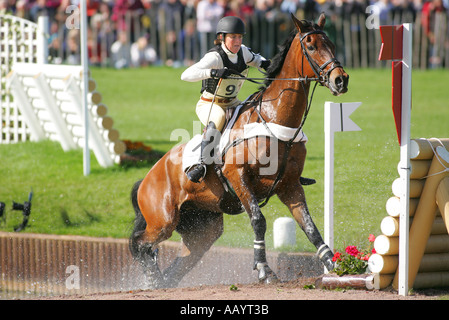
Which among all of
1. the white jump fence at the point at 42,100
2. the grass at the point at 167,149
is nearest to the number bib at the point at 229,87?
the grass at the point at 167,149

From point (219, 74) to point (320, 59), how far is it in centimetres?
91

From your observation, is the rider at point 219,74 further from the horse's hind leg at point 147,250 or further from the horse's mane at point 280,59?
the horse's hind leg at point 147,250

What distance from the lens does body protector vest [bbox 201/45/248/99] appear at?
6770mm

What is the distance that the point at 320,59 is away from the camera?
6129 millimetres

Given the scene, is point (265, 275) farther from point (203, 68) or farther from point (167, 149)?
point (167, 149)

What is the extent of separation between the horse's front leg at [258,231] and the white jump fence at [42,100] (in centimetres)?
557

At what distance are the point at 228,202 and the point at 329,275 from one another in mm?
1278

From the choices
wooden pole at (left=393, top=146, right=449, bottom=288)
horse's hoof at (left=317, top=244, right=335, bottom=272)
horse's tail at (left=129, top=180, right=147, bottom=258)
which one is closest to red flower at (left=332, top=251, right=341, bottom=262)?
horse's hoof at (left=317, top=244, right=335, bottom=272)

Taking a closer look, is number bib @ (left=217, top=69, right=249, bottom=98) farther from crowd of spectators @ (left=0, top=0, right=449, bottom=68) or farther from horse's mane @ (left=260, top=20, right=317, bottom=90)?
crowd of spectators @ (left=0, top=0, right=449, bottom=68)

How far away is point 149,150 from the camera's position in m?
12.4

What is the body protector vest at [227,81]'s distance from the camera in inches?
267

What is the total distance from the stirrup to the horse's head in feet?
4.13

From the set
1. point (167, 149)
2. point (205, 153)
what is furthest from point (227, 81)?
point (167, 149)
